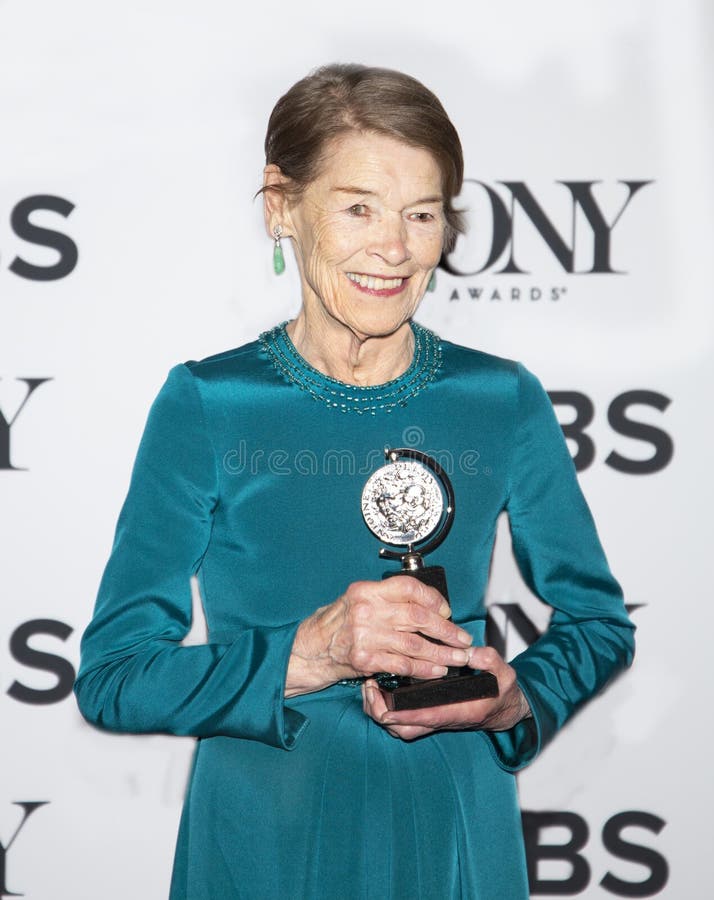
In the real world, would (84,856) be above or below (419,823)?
below

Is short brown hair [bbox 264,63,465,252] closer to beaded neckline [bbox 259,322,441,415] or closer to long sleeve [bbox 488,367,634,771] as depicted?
beaded neckline [bbox 259,322,441,415]

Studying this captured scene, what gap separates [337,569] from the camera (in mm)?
1168

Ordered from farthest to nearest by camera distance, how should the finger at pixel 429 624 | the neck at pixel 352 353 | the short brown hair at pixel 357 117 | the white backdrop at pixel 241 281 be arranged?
the white backdrop at pixel 241 281 → the neck at pixel 352 353 → the short brown hair at pixel 357 117 → the finger at pixel 429 624

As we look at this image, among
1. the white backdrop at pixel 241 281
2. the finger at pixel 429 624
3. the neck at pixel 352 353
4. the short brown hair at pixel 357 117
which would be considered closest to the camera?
the finger at pixel 429 624

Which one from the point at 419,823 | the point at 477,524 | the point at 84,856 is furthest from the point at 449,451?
the point at 84,856

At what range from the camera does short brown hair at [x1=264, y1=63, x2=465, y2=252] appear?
3.69 feet

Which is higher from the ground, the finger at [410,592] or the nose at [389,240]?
the nose at [389,240]

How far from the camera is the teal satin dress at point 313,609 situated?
1.10 m

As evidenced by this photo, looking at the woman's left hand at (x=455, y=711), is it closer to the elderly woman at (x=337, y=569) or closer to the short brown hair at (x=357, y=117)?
the elderly woman at (x=337, y=569)

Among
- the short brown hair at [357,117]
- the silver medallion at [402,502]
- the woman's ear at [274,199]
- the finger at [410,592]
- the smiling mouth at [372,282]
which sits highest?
the short brown hair at [357,117]

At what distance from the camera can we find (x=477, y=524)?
1216 mm

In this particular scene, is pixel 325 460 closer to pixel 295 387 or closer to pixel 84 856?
pixel 295 387

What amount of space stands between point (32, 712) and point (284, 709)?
31.8 inches

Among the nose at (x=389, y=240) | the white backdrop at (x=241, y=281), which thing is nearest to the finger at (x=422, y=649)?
the nose at (x=389, y=240)
